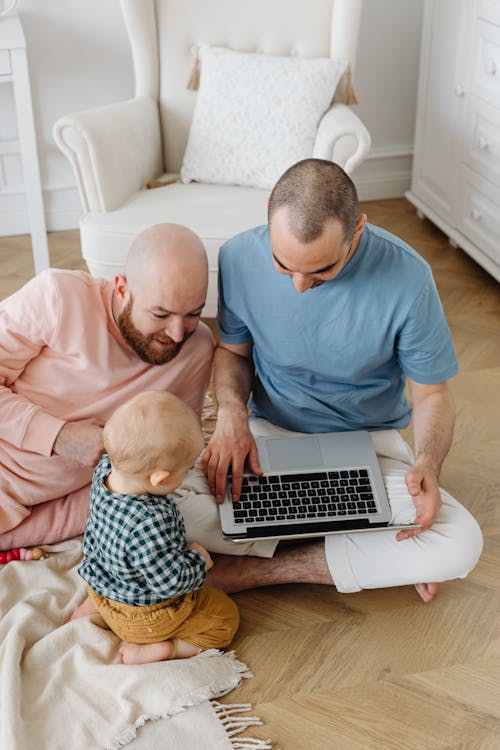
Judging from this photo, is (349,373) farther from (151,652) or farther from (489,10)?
(489,10)

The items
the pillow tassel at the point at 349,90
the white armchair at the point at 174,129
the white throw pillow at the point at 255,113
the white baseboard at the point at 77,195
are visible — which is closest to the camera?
the white armchair at the point at 174,129

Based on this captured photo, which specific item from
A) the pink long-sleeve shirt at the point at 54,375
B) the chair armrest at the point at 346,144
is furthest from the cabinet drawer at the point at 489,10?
the pink long-sleeve shirt at the point at 54,375

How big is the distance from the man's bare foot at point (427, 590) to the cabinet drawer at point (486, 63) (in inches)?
64.9

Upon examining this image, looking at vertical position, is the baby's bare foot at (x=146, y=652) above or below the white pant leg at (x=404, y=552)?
below

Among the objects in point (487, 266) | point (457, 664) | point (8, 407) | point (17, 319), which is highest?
point (17, 319)

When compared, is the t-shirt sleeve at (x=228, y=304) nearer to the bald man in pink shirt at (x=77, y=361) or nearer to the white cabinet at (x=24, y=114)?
the bald man in pink shirt at (x=77, y=361)

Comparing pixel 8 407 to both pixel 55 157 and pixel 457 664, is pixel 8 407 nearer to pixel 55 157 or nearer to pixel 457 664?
pixel 457 664

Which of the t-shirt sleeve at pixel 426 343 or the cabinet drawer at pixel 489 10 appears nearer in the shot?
the t-shirt sleeve at pixel 426 343

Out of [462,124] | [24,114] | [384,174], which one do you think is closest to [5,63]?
[24,114]

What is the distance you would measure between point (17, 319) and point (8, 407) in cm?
18

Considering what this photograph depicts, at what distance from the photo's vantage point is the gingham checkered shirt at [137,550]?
1.63 m

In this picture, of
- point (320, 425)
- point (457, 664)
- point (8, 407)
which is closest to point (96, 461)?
point (8, 407)

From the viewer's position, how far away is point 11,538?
1988 millimetres

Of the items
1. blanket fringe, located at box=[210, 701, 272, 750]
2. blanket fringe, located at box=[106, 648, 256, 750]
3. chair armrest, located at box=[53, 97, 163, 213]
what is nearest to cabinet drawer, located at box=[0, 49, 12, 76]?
chair armrest, located at box=[53, 97, 163, 213]
